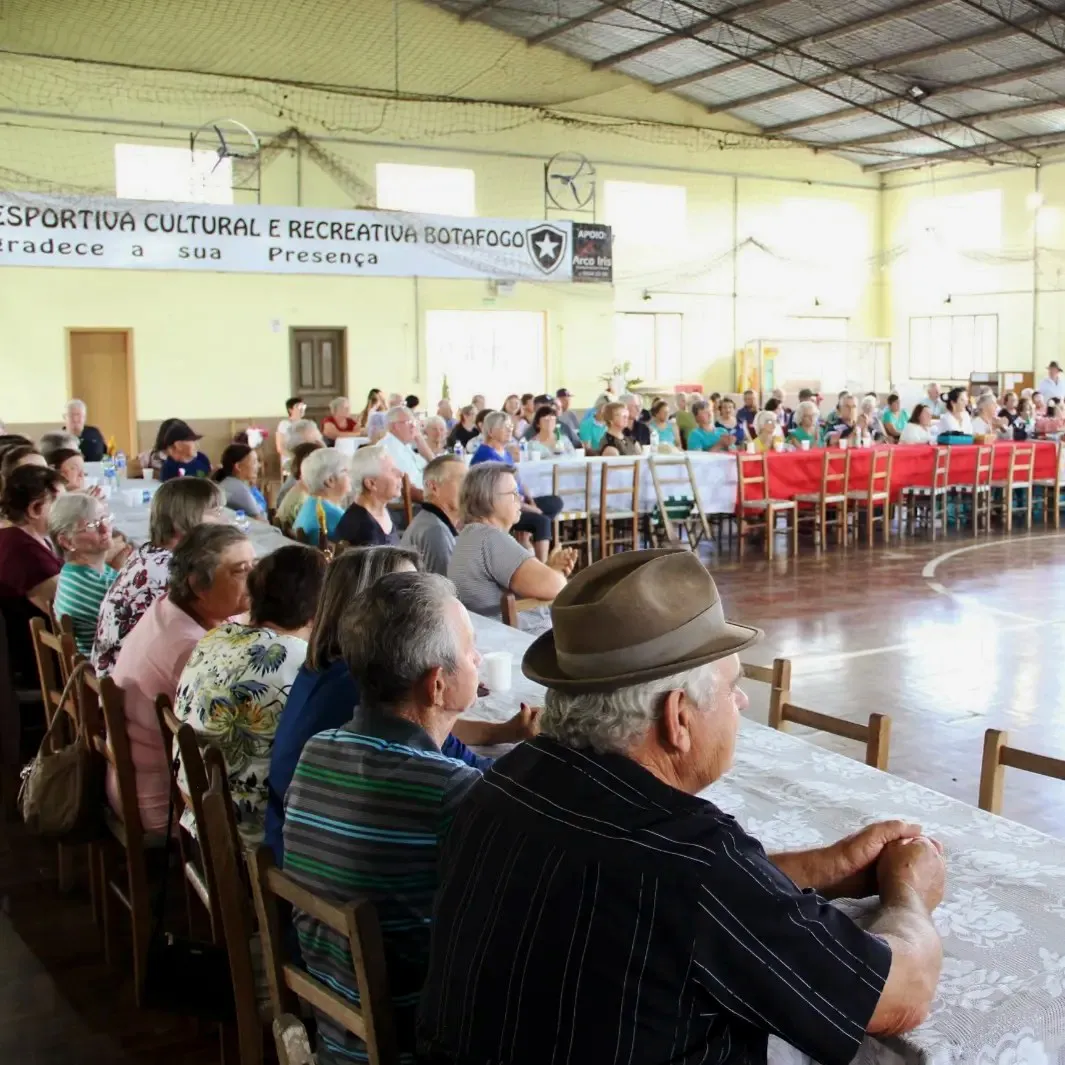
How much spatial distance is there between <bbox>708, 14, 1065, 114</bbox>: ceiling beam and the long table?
1383 centimetres

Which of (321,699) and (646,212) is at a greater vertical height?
(646,212)

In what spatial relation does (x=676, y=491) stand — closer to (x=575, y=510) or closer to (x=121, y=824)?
(x=575, y=510)

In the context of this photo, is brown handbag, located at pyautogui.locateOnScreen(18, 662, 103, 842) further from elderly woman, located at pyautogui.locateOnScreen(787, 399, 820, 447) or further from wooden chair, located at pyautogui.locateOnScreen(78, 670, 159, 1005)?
elderly woman, located at pyautogui.locateOnScreen(787, 399, 820, 447)

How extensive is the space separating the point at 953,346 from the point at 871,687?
15700mm

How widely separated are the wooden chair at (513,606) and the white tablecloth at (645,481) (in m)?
4.72

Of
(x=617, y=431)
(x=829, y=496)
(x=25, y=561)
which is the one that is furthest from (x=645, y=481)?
(x=25, y=561)

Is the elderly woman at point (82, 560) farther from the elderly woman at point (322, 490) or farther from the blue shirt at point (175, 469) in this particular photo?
the blue shirt at point (175, 469)

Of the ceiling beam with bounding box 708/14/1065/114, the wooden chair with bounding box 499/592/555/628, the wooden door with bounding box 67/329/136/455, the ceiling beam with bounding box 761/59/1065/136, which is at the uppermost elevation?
the ceiling beam with bounding box 708/14/1065/114

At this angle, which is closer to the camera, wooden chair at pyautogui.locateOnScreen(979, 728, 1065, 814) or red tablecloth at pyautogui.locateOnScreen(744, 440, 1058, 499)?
wooden chair at pyautogui.locateOnScreen(979, 728, 1065, 814)

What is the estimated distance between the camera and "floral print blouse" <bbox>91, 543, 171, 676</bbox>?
3.45 metres

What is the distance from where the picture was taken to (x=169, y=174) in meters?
14.5

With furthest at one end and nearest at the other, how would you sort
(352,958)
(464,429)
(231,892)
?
(464,429)
(231,892)
(352,958)

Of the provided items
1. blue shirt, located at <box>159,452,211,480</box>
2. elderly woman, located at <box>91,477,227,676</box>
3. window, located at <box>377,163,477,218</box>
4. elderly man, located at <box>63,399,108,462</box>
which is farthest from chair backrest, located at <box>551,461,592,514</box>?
window, located at <box>377,163,477,218</box>

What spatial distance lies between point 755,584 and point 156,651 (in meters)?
5.99
